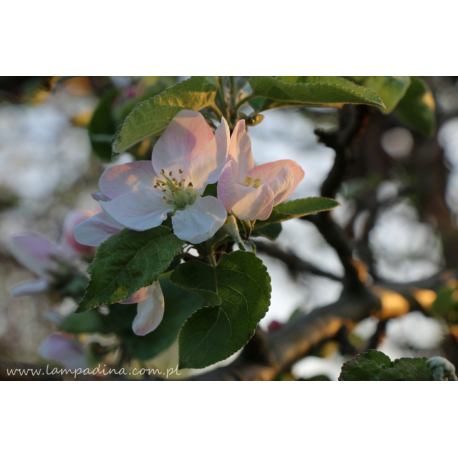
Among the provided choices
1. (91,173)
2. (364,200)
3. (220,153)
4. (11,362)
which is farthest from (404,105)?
(91,173)

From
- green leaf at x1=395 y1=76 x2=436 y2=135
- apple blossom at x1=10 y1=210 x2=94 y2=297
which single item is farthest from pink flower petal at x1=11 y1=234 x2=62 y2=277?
green leaf at x1=395 y1=76 x2=436 y2=135

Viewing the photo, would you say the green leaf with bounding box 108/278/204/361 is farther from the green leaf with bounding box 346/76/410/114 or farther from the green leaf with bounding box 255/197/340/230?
the green leaf with bounding box 346/76/410/114

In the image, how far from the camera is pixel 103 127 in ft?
3.57

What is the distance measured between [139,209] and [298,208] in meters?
0.19

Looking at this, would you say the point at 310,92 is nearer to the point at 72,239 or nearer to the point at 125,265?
the point at 125,265

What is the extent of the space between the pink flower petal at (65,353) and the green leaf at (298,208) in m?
0.70

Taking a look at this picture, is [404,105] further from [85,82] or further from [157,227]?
[85,82]

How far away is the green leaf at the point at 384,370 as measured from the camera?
0.49 metres

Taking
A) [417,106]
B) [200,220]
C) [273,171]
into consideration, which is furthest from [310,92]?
[417,106]

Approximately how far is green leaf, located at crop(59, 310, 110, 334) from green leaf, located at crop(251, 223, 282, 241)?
491mm

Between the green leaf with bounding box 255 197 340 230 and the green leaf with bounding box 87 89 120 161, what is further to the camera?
the green leaf with bounding box 87 89 120 161

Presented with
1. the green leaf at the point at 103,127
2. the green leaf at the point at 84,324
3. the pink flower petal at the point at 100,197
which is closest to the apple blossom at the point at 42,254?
the green leaf at the point at 84,324

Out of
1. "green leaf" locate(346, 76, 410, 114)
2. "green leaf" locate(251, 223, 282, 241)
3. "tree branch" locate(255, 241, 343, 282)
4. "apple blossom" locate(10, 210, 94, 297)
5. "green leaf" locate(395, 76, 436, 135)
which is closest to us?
"green leaf" locate(251, 223, 282, 241)

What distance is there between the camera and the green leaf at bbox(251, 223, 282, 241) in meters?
0.58
